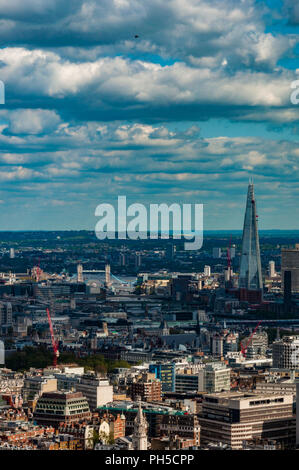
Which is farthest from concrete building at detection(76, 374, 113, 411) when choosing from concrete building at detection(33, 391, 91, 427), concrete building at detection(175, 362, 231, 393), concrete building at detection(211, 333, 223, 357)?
concrete building at detection(211, 333, 223, 357)

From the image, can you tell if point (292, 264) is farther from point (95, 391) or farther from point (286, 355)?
point (95, 391)

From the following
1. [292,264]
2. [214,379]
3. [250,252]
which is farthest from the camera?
[292,264]

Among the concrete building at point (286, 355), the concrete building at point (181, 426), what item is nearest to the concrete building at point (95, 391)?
the concrete building at point (181, 426)

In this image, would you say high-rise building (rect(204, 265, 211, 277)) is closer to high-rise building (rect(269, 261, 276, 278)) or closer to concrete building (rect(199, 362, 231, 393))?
high-rise building (rect(269, 261, 276, 278))

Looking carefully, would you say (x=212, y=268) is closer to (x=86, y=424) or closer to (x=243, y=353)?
(x=243, y=353)

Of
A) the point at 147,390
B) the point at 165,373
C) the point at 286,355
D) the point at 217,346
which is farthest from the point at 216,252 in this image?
the point at 147,390

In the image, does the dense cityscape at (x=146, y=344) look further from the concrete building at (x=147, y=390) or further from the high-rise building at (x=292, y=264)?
the high-rise building at (x=292, y=264)
